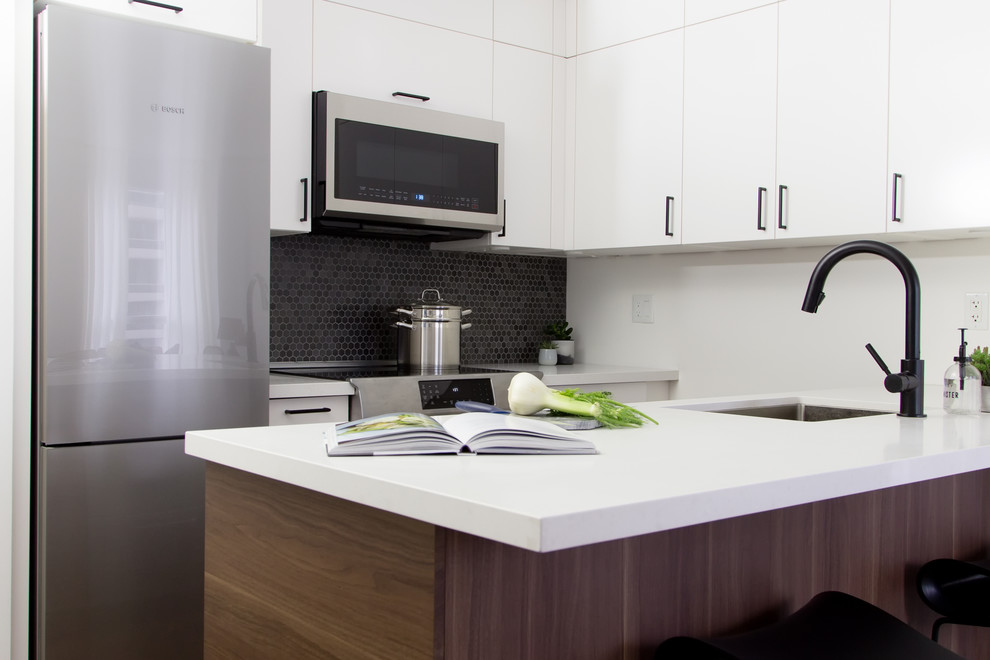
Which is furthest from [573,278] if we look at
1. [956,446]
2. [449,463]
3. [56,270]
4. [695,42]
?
[449,463]

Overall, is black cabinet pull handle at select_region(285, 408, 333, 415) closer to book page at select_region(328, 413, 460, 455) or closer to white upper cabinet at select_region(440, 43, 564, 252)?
white upper cabinet at select_region(440, 43, 564, 252)

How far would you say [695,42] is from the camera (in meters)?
3.29

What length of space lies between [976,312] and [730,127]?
979mm

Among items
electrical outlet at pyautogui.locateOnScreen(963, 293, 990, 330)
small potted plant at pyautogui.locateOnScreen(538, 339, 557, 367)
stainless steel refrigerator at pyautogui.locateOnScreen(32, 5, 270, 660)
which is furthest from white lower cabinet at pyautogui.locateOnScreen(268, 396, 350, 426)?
electrical outlet at pyautogui.locateOnScreen(963, 293, 990, 330)

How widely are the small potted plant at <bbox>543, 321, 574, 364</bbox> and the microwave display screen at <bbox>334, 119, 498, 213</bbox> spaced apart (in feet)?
2.74

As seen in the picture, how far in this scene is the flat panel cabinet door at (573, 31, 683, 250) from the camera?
3.37 m

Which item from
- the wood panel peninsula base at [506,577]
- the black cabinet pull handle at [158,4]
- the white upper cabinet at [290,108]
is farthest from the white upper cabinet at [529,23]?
the wood panel peninsula base at [506,577]

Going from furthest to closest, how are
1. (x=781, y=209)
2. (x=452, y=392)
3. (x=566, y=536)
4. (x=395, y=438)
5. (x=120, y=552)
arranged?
(x=452, y=392) < (x=781, y=209) < (x=120, y=552) < (x=395, y=438) < (x=566, y=536)

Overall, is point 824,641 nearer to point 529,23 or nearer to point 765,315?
point 765,315

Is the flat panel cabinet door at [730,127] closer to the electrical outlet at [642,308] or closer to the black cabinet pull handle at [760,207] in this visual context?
the black cabinet pull handle at [760,207]

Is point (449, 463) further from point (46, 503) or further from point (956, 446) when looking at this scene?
point (46, 503)

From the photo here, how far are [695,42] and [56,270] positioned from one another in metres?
2.22

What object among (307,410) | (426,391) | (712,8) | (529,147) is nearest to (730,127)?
(712,8)

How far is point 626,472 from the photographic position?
1.19 m
